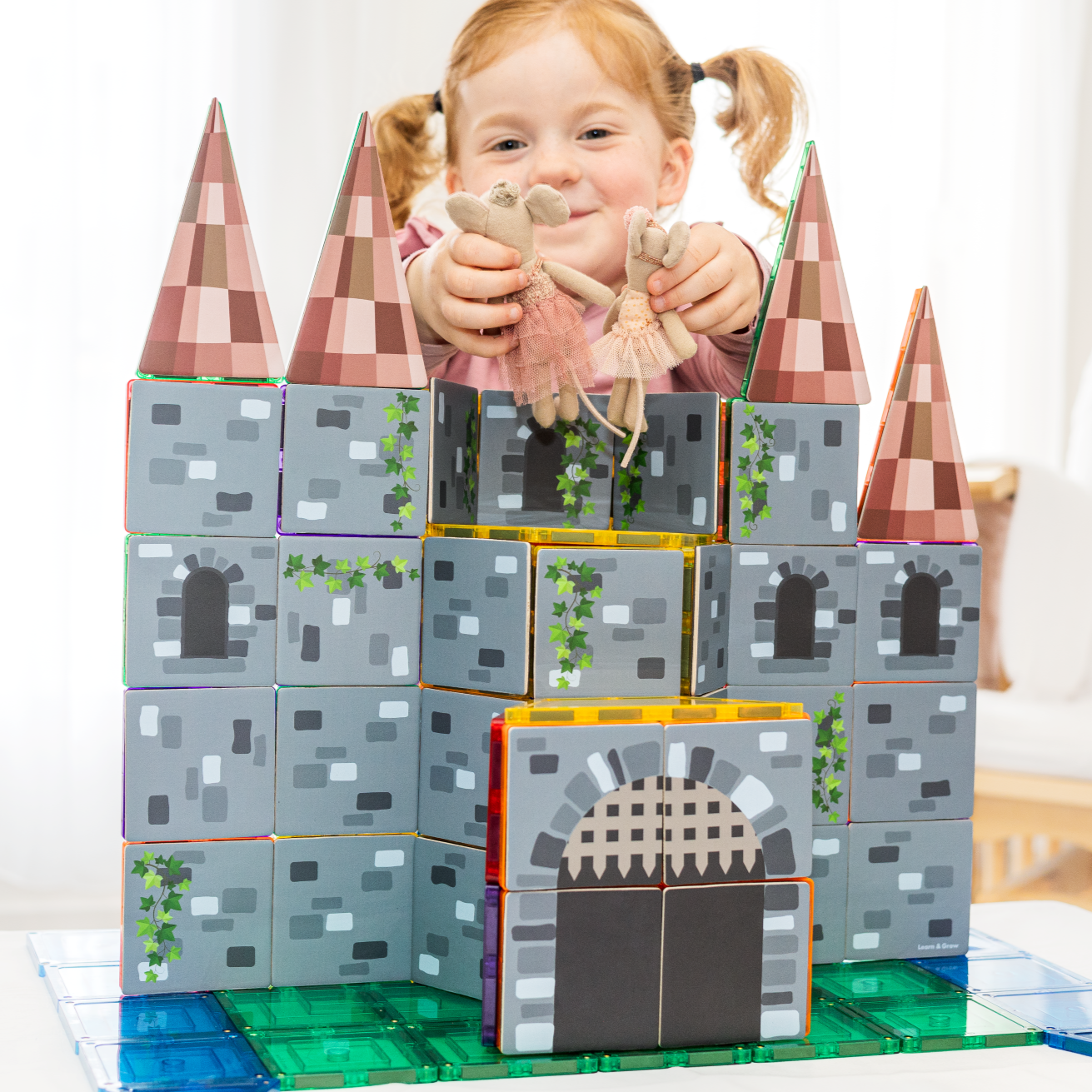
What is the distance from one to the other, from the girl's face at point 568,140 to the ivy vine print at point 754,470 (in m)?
0.24

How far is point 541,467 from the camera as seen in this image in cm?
90

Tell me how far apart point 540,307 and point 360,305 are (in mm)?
120

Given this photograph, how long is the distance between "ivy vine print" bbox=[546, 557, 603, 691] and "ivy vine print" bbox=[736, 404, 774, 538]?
0.16m

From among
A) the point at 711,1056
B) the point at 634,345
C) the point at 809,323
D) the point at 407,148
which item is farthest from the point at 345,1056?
the point at 407,148

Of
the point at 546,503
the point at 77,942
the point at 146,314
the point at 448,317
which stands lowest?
the point at 77,942

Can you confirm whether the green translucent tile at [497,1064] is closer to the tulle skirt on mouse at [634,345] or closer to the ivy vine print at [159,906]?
the ivy vine print at [159,906]

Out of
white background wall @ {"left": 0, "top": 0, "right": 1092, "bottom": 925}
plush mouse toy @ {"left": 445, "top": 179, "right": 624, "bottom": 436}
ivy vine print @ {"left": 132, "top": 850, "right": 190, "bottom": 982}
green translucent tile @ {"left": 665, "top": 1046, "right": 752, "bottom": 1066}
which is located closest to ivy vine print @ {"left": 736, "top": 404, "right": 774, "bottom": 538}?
plush mouse toy @ {"left": 445, "top": 179, "right": 624, "bottom": 436}

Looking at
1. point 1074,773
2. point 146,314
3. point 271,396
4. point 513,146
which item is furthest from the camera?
point 146,314

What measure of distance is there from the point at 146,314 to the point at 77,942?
1009 mm

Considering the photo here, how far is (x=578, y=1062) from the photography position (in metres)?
0.69

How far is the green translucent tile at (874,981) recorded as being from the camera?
0.83m

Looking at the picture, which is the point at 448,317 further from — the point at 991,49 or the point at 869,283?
the point at 991,49

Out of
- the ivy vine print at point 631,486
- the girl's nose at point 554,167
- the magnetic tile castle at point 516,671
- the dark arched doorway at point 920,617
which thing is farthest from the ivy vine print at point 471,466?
the dark arched doorway at point 920,617

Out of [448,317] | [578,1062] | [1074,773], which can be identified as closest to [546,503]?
[448,317]
